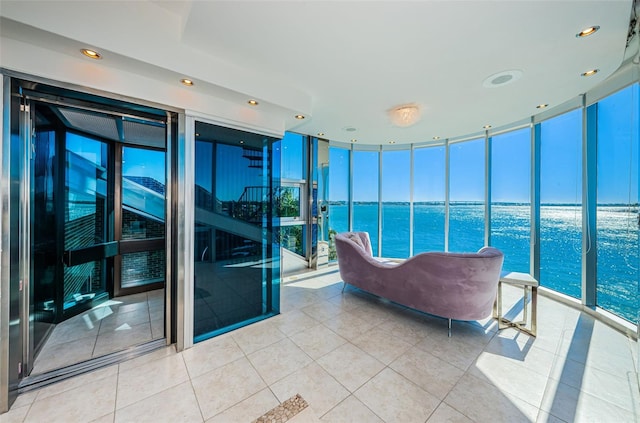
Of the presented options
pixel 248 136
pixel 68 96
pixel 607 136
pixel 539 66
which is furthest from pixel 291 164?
pixel 607 136

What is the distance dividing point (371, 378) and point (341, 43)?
2833 millimetres

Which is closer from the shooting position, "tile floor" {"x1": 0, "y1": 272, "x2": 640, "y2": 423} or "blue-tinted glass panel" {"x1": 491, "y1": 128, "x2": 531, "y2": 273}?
"tile floor" {"x1": 0, "y1": 272, "x2": 640, "y2": 423}

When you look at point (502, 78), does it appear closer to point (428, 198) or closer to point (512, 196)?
point (512, 196)

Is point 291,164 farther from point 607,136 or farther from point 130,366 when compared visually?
point 607,136

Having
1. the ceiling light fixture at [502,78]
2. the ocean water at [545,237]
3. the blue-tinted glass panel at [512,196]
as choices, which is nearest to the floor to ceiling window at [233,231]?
the ceiling light fixture at [502,78]

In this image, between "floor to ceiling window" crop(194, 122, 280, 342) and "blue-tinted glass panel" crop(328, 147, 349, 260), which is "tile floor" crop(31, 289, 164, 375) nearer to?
"floor to ceiling window" crop(194, 122, 280, 342)

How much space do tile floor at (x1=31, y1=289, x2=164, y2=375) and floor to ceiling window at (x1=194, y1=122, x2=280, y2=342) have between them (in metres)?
0.71

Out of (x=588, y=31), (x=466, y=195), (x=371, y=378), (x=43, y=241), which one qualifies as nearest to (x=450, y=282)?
(x=371, y=378)

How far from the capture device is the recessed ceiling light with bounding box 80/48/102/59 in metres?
1.65

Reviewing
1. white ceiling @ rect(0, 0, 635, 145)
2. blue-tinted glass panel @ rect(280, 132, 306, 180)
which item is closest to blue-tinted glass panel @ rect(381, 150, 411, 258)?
blue-tinted glass panel @ rect(280, 132, 306, 180)

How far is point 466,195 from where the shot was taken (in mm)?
4984

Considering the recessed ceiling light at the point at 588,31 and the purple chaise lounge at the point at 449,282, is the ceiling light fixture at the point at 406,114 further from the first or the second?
the purple chaise lounge at the point at 449,282

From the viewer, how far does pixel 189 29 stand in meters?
1.77

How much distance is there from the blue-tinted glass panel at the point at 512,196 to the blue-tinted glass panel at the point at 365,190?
8.05 ft
